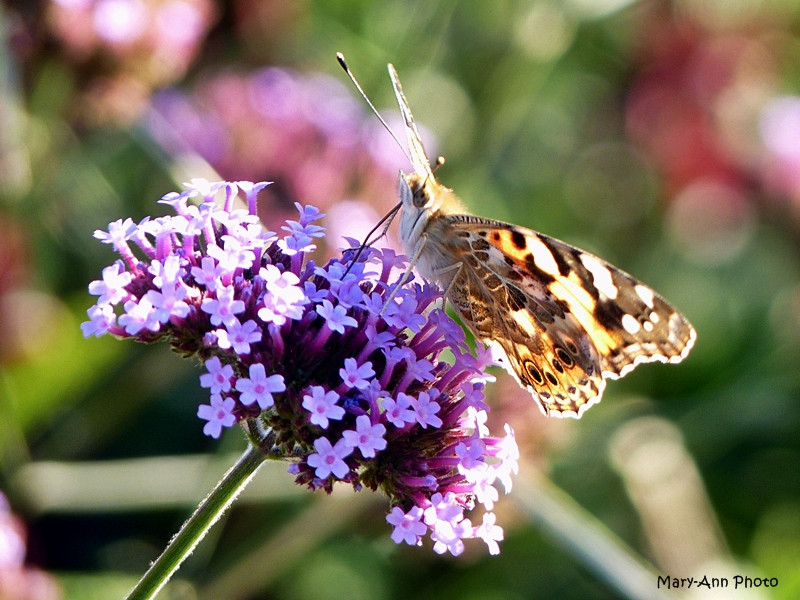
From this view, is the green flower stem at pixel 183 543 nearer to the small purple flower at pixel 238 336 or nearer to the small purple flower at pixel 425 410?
the small purple flower at pixel 238 336

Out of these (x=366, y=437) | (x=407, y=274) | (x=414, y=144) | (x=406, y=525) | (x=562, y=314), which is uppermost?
(x=414, y=144)

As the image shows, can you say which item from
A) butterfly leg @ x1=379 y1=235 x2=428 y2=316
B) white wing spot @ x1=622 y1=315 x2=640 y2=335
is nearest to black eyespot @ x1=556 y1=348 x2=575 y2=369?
white wing spot @ x1=622 y1=315 x2=640 y2=335

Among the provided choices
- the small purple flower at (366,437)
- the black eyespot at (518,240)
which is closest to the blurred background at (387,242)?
the black eyespot at (518,240)

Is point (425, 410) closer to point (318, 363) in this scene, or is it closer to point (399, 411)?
point (399, 411)

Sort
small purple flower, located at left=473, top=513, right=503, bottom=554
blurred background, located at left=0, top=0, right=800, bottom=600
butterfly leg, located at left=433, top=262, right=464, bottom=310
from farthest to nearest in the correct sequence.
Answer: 1. blurred background, located at left=0, top=0, right=800, bottom=600
2. butterfly leg, located at left=433, top=262, right=464, bottom=310
3. small purple flower, located at left=473, top=513, right=503, bottom=554

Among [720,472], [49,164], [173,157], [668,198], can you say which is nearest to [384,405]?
[173,157]

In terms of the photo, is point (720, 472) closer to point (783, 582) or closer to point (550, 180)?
point (783, 582)

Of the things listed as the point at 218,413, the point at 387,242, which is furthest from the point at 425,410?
the point at 387,242

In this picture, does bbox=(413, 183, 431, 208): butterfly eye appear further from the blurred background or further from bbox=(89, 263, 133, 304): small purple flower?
bbox=(89, 263, 133, 304): small purple flower
